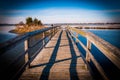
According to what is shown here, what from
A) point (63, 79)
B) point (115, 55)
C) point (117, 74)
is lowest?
point (117, 74)

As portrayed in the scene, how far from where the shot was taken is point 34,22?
7150 centimetres

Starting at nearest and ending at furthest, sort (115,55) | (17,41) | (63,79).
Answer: (115,55) < (17,41) < (63,79)

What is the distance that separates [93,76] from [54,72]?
1100mm

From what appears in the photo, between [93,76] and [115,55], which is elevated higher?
[115,55]

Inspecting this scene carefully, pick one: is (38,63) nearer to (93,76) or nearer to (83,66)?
(83,66)

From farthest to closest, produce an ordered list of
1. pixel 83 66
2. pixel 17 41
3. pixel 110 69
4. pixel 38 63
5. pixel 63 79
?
pixel 110 69, pixel 38 63, pixel 83 66, pixel 63 79, pixel 17 41

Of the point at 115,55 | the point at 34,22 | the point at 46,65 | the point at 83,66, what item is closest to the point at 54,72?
the point at 46,65

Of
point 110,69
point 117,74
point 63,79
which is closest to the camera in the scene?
point 63,79

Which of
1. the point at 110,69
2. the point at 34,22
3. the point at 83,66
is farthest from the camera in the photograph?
the point at 34,22

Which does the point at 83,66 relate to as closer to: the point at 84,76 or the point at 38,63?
the point at 84,76

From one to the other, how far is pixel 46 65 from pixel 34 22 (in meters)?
68.3

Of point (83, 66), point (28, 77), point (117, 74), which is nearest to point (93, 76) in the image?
point (83, 66)

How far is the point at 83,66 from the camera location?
4.70 m

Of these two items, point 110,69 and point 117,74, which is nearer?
point 117,74
